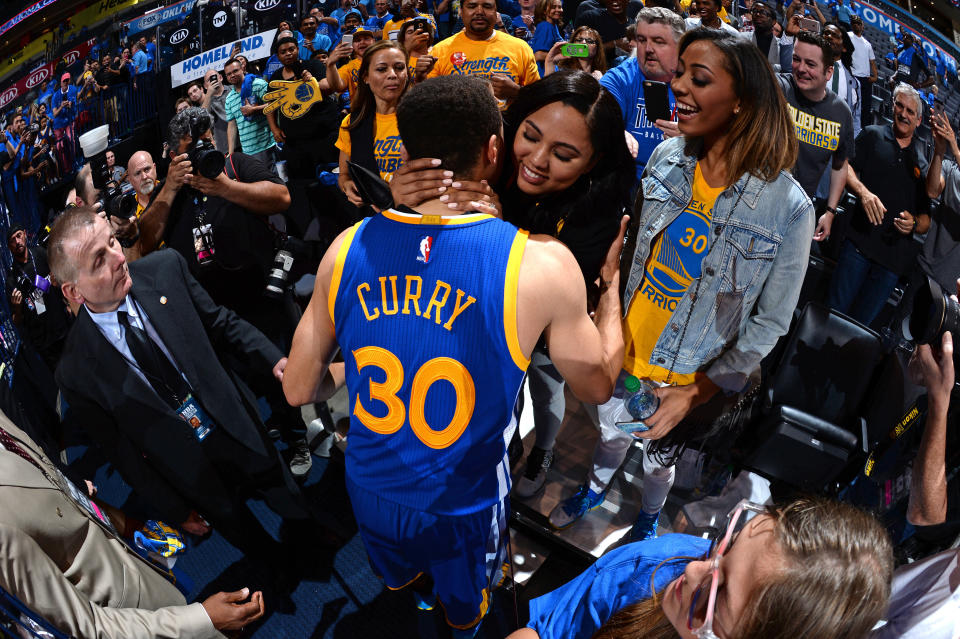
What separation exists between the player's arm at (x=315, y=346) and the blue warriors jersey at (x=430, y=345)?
0.12 feet

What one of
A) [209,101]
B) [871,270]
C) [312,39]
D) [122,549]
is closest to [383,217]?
[122,549]

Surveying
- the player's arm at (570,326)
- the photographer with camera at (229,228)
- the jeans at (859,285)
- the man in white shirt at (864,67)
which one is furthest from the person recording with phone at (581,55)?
the player's arm at (570,326)

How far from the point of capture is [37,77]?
10.0 ft

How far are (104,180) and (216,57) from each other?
166 cm

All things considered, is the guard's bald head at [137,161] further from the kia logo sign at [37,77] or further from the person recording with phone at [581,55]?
the person recording with phone at [581,55]

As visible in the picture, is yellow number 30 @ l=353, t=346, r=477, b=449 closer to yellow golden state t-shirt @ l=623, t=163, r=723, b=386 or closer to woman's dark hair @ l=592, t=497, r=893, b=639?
woman's dark hair @ l=592, t=497, r=893, b=639

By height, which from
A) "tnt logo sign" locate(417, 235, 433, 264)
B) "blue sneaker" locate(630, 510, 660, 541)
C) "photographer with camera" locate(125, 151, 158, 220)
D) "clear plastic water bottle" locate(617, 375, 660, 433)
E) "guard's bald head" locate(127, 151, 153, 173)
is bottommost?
"blue sneaker" locate(630, 510, 660, 541)

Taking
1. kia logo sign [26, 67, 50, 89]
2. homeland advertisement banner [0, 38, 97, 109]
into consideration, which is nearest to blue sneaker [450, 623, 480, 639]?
homeland advertisement banner [0, 38, 97, 109]

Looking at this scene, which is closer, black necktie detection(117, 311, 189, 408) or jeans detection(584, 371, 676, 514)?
black necktie detection(117, 311, 189, 408)

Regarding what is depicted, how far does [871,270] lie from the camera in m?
3.31

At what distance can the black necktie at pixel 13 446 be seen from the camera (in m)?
1.59

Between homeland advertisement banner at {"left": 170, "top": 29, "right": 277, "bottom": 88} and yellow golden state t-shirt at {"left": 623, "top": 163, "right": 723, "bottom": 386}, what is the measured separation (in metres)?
3.62

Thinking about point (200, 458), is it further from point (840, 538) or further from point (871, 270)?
point (871, 270)

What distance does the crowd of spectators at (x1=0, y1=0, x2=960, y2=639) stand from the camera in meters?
1.41
